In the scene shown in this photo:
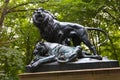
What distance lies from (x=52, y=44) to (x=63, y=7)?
31.0 feet

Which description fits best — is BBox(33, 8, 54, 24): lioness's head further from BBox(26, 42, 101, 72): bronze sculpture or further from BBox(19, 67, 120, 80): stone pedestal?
BBox(19, 67, 120, 80): stone pedestal

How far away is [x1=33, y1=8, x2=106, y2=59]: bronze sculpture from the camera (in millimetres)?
6316

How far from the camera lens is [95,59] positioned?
5.85m

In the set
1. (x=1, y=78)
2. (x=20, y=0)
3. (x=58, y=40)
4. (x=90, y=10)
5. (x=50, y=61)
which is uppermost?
(x=20, y=0)

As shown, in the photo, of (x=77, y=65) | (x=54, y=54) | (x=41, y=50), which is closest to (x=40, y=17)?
(x=41, y=50)

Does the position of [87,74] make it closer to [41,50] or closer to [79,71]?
[79,71]

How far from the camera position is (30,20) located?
1806 cm

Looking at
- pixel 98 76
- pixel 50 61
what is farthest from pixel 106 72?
pixel 50 61

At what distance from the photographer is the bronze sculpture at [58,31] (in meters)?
6.32

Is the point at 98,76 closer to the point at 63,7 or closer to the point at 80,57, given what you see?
the point at 80,57

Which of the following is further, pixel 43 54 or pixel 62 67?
pixel 43 54

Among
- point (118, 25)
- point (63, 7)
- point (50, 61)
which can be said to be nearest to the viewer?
point (50, 61)

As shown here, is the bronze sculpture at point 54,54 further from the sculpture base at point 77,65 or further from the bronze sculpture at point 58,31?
the bronze sculpture at point 58,31

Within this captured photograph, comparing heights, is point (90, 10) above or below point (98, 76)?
above
